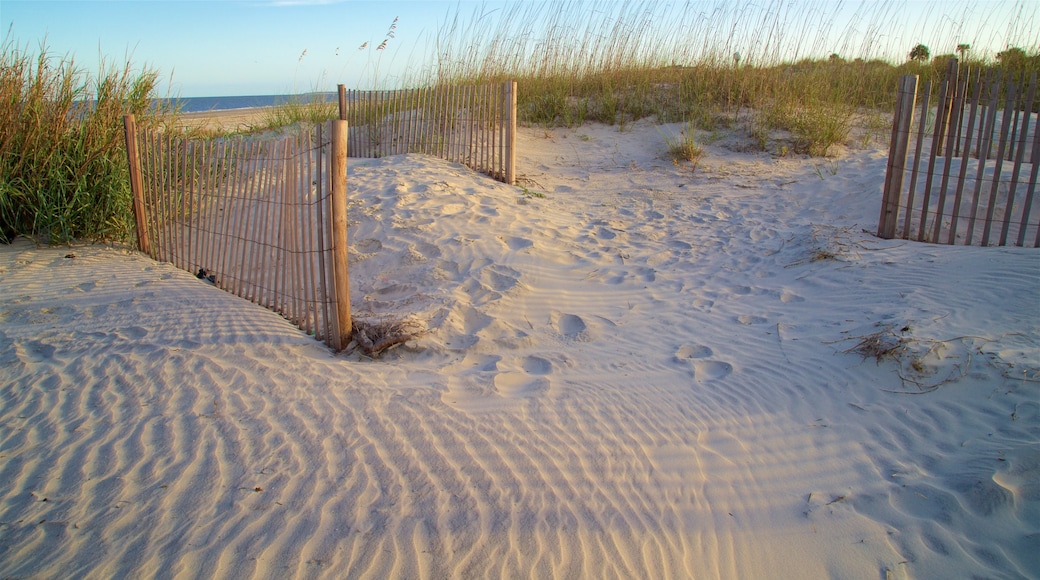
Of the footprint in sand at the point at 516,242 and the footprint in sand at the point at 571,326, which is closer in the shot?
the footprint in sand at the point at 571,326

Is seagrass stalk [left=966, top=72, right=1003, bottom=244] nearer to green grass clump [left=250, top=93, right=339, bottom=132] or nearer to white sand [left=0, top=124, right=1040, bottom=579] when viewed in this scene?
white sand [left=0, top=124, right=1040, bottom=579]

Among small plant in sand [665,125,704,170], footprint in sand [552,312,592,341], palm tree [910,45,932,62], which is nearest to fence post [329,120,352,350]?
footprint in sand [552,312,592,341]

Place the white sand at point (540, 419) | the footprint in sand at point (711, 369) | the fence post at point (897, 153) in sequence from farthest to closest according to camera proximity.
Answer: the fence post at point (897, 153)
the footprint in sand at point (711, 369)
the white sand at point (540, 419)

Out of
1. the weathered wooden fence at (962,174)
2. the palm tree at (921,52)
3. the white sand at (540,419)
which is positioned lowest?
the white sand at (540,419)

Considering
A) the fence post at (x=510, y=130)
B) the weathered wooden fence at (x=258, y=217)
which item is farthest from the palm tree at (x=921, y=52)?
the weathered wooden fence at (x=258, y=217)

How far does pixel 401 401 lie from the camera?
3113 mm

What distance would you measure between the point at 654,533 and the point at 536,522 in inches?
17.7

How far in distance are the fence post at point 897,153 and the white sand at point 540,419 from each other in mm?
279

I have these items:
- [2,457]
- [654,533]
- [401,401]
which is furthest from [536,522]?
[2,457]

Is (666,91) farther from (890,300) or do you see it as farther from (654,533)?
(654,533)

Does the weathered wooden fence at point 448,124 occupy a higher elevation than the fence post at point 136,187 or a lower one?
higher

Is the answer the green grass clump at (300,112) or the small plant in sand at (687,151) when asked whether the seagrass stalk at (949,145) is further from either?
the green grass clump at (300,112)

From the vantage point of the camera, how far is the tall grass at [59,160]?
539 centimetres

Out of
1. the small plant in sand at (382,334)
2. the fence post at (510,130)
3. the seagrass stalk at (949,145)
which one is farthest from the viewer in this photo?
the fence post at (510,130)
